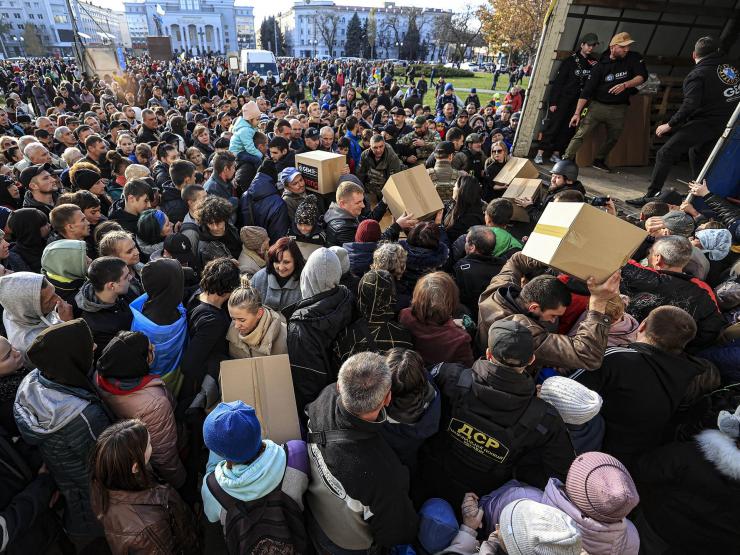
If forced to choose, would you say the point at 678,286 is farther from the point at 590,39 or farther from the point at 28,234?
the point at 590,39

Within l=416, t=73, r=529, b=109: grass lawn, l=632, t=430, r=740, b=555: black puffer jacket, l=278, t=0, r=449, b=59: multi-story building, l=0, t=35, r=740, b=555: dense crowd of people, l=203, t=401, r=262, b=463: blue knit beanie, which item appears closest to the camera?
l=203, t=401, r=262, b=463: blue knit beanie

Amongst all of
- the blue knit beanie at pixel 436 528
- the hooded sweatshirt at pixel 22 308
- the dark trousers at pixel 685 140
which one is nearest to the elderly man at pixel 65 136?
the hooded sweatshirt at pixel 22 308

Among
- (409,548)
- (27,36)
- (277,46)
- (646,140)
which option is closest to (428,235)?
(409,548)

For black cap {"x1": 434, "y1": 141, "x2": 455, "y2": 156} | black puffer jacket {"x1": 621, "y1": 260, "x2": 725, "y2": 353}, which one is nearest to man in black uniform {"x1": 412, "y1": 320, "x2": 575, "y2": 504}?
black puffer jacket {"x1": 621, "y1": 260, "x2": 725, "y2": 353}

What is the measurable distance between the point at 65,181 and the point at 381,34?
103478 millimetres

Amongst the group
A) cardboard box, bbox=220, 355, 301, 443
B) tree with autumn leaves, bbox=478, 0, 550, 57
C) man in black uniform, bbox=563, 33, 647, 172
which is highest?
tree with autumn leaves, bbox=478, 0, 550, 57

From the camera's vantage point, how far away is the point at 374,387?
5.54 ft

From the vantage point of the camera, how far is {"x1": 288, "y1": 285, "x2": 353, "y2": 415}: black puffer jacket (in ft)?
8.06

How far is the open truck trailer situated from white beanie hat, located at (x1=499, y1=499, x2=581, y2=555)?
21.1 ft

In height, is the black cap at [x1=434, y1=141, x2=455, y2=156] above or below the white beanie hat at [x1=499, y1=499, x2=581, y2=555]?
above

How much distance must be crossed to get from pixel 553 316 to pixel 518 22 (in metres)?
27.6

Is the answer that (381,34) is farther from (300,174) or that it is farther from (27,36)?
(300,174)

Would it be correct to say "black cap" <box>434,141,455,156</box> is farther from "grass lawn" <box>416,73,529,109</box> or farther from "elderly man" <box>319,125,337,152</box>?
"grass lawn" <box>416,73,529,109</box>

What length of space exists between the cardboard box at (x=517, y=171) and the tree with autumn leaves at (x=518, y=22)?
69.2 ft
